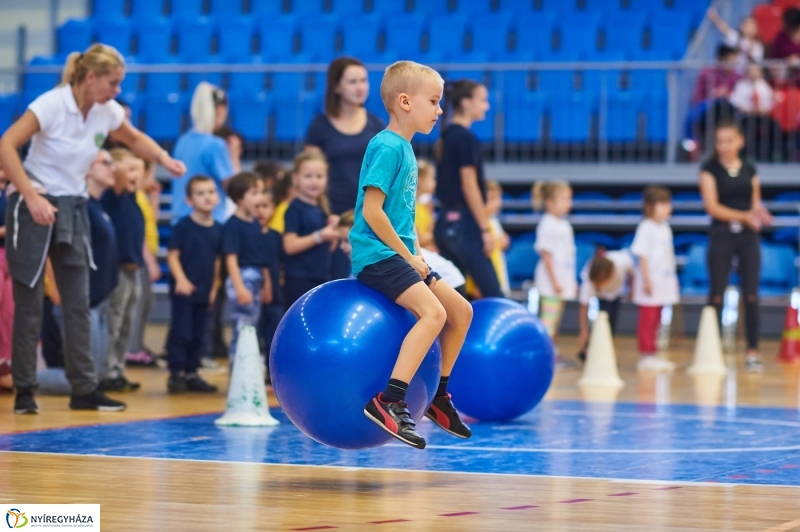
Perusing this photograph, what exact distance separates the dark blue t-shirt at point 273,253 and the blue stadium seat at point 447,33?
8.00 meters

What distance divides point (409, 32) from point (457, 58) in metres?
0.89

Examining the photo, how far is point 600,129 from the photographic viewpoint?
15.0 m

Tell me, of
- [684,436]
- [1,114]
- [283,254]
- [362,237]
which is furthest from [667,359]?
[1,114]

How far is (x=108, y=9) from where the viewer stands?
58.7 feet

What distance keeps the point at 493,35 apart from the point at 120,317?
8.61m

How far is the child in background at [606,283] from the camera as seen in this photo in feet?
38.0

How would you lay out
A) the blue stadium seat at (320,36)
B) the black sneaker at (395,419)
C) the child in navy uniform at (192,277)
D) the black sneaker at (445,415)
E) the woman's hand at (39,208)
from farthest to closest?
the blue stadium seat at (320,36) < the child in navy uniform at (192,277) < the woman's hand at (39,208) < the black sneaker at (445,415) < the black sneaker at (395,419)

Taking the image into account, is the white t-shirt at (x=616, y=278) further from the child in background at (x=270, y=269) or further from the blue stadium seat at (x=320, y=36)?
the blue stadium seat at (x=320, y=36)

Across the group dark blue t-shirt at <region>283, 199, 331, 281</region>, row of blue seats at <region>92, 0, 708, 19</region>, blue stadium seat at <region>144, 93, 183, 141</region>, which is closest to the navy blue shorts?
dark blue t-shirt at <region>283, 199, 331, 281</region>

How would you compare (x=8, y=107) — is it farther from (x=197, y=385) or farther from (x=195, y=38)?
(x=197, y=385)

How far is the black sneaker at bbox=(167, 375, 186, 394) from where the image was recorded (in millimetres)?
8609

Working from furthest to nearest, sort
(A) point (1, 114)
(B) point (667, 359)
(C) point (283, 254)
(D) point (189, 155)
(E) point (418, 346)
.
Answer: (A) point (1, 114) → (B) point (667, 359) → (D) point (189, 155) → (C) point (283, 254) → (E) point (418, 346)

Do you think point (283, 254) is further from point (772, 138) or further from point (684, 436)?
point (772, 138)

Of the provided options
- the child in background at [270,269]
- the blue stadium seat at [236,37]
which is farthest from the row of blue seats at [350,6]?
the child in background at [270,269]
